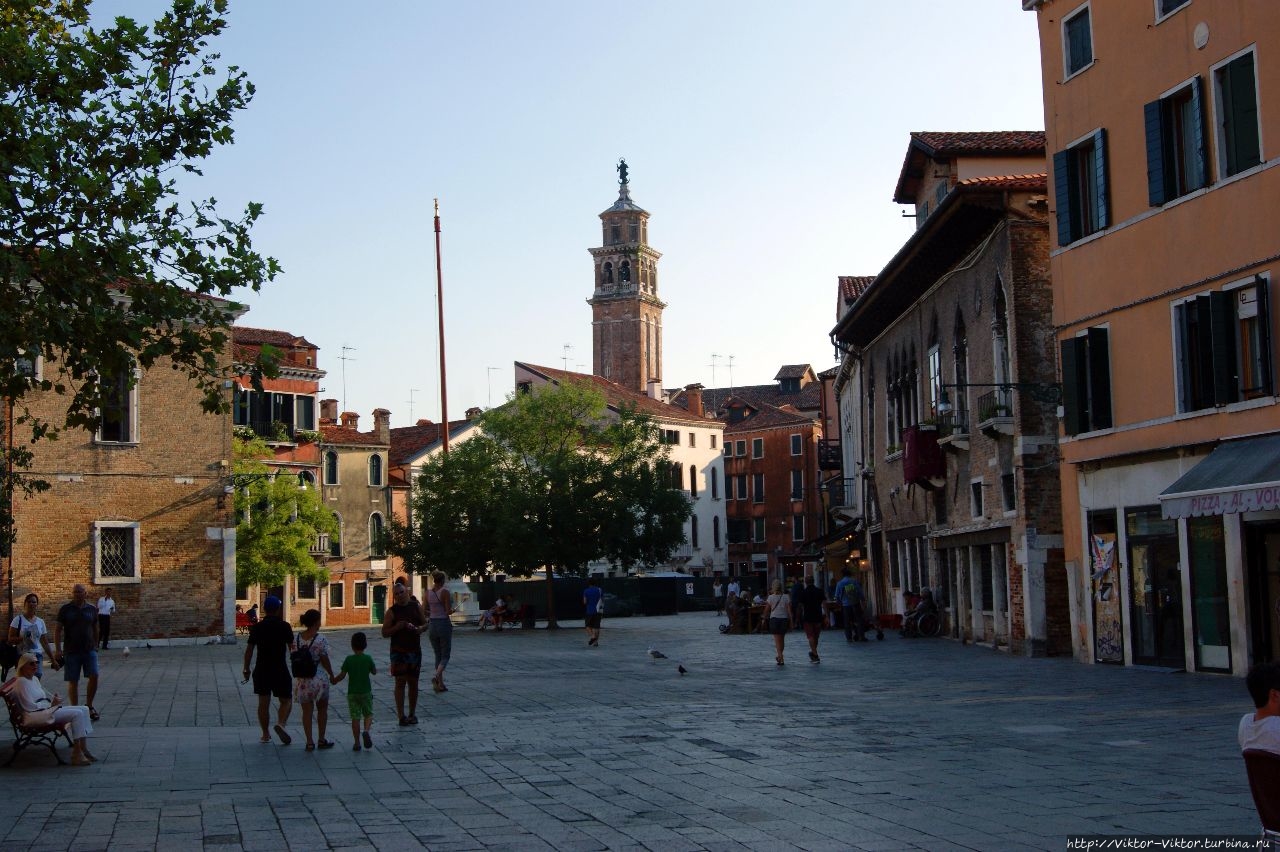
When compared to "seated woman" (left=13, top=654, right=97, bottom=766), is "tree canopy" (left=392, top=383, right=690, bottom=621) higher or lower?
higher

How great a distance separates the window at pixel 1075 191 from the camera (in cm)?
2289

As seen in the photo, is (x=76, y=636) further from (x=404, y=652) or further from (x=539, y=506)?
(x=539, y=506)

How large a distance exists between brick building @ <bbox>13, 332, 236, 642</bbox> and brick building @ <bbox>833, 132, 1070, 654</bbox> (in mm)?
17335

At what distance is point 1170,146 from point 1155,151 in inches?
8.1

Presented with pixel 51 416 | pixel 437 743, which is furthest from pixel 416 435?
pixel 437 743

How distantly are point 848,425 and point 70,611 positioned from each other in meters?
35.9

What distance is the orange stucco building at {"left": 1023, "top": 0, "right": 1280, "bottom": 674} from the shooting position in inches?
733

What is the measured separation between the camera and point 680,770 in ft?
38.4

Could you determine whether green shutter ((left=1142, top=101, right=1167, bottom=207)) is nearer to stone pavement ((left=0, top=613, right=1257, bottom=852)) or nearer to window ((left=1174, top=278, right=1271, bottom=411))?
window ((left=1174, top=278, right=1271, bottom=411))

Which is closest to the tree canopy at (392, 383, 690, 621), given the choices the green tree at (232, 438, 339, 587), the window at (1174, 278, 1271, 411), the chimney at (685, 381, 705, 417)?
the green tree at (232, 438, 339, 587)

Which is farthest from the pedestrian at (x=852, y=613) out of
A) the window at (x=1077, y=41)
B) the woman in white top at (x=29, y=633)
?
the woman in white top at (x=29, y=633)

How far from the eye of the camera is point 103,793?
11.0 m

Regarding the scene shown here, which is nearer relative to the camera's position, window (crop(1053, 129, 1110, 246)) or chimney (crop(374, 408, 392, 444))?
window (crop(1053, 129, 1110, 246))

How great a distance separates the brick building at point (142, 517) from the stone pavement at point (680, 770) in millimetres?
A: 14938
